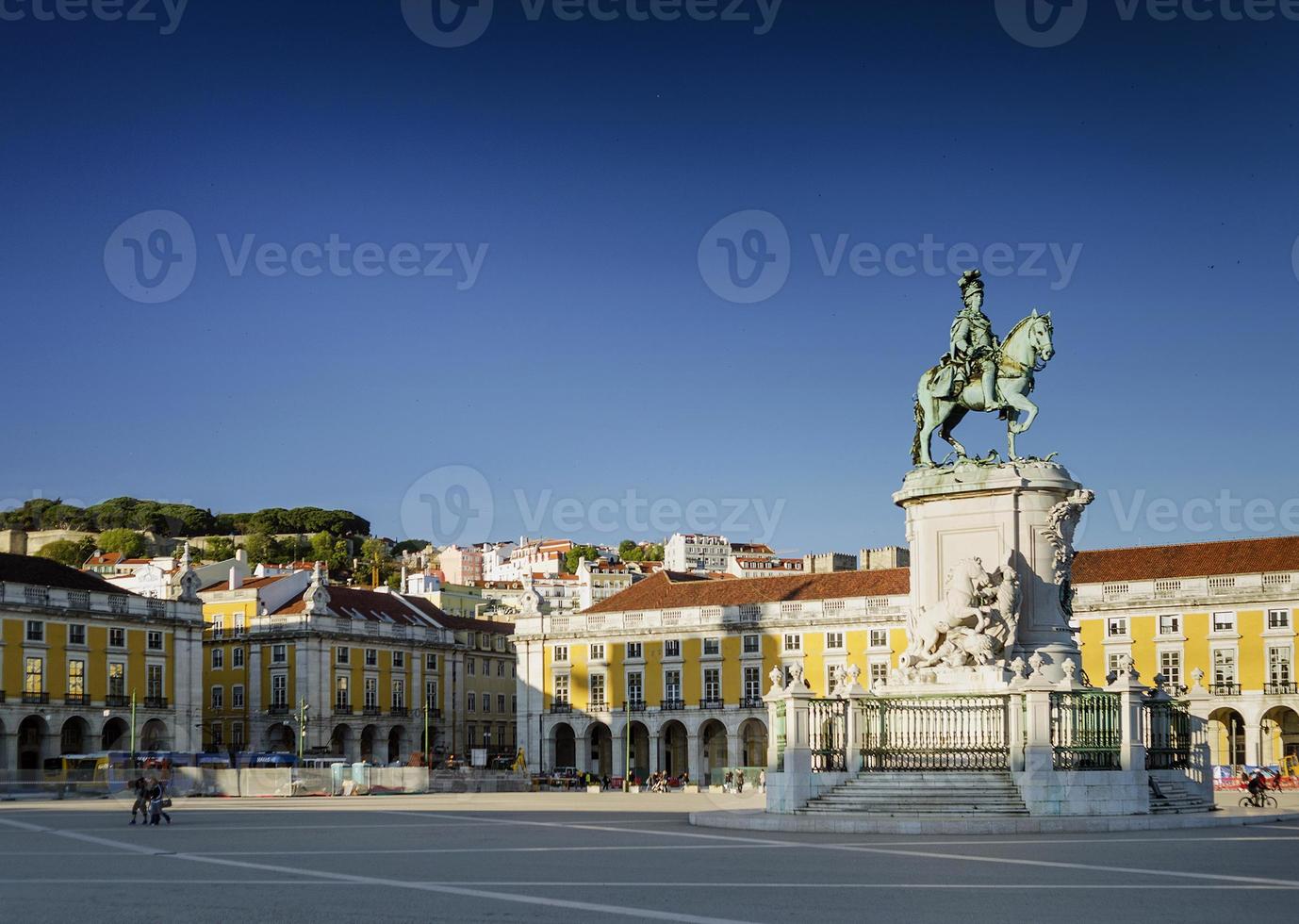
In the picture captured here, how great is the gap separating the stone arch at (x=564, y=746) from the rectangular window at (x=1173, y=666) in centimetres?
2664

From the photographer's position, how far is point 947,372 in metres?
28.2

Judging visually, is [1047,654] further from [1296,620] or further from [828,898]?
[1296,620]

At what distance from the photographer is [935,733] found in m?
25.3

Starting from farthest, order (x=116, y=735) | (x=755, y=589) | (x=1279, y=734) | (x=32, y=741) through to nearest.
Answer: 1. (x=755, y=589)
2. (x=116, y=735)
3. (x=32, y=741)
4. (x=1279, y=734)

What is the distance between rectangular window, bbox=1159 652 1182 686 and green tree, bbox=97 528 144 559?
117 meters

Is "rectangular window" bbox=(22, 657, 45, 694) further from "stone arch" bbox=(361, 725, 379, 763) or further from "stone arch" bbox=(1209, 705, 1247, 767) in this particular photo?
"stone arch" bbox=(1209, 705, 1247, 767)

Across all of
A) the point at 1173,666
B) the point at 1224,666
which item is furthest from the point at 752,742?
the point at 1224,666

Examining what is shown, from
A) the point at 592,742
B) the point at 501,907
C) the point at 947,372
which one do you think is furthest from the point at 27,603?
the point at 501,907

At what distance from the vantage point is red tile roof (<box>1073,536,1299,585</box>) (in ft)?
211

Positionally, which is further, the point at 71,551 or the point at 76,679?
the point at 71,551

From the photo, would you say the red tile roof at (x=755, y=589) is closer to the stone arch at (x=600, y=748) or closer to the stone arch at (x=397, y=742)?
the stone arch at (x=600, y=748)

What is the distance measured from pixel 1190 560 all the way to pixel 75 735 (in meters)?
43.2

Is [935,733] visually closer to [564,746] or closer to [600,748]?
[600,748]

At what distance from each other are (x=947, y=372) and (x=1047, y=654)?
4.95 metres
